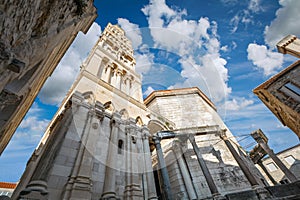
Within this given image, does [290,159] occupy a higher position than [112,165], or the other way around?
[290,159]

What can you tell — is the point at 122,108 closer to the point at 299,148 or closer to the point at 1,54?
the point at 1,54

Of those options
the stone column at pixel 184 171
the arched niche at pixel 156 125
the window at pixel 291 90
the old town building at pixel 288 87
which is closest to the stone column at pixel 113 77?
the arched niche at pixel 156 125

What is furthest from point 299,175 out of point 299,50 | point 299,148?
point 299,50

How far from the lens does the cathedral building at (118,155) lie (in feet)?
16.1

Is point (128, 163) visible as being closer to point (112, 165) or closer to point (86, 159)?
point (112, 165)

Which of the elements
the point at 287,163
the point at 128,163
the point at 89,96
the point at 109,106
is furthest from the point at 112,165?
the point at 287,163

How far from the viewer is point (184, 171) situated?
9477mm

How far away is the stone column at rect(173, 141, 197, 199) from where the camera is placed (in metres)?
8.46

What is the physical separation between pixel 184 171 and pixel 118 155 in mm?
4856

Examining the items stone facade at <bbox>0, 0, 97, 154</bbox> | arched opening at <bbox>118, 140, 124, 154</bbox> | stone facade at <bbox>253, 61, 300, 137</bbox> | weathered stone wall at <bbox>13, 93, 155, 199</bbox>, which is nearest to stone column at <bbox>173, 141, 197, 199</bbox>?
weathered stone wall at <bbox>13, 93, 155, 199</bbox>

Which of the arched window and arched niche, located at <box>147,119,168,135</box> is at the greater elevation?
arched niche, located at <box>147,119,168,135</box>

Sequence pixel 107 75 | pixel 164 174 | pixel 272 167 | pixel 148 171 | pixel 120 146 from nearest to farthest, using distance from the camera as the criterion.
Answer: pixel 148 171 < pixel 120 146 < pixel 164 174 < pixel 107 75 < pixel 272 167

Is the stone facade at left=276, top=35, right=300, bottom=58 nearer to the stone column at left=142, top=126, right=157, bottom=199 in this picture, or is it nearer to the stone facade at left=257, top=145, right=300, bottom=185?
the stone column at left=142, top=126, right=157, bottom=199

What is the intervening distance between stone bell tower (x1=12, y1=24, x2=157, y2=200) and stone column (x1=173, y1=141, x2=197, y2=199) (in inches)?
120
